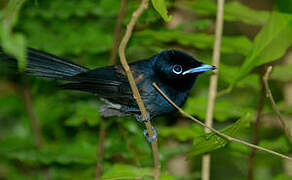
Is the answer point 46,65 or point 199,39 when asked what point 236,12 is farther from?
point 46,65

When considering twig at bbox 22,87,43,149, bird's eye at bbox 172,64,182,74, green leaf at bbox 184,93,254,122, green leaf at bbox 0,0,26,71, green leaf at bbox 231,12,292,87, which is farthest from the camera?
twig at bbox 22,87,43,149

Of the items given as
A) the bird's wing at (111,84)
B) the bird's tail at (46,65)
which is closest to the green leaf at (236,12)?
the bird's wing at (111,84)

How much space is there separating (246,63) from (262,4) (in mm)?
2973

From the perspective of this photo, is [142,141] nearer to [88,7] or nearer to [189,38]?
[189,38]

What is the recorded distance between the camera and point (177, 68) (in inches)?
110

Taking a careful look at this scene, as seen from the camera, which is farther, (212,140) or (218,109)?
(218,109)

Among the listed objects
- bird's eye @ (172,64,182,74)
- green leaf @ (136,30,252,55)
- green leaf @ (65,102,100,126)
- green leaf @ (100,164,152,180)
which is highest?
green leaf @ (136,30,252,55)

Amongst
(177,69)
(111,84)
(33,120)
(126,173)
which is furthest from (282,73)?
(33,120)

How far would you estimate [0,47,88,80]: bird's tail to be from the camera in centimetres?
263

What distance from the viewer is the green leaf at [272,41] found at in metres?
2.42

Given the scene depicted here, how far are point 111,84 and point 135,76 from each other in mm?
185

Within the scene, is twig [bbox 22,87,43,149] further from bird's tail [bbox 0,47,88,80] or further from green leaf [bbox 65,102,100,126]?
bird's tail [bbox 0,47,88,80]

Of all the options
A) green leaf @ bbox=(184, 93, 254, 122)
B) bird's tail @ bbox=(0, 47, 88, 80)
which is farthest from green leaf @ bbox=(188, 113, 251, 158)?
green leaf @ bbox=(184, 93, 254, 122)

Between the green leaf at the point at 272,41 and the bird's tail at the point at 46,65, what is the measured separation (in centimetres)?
116
